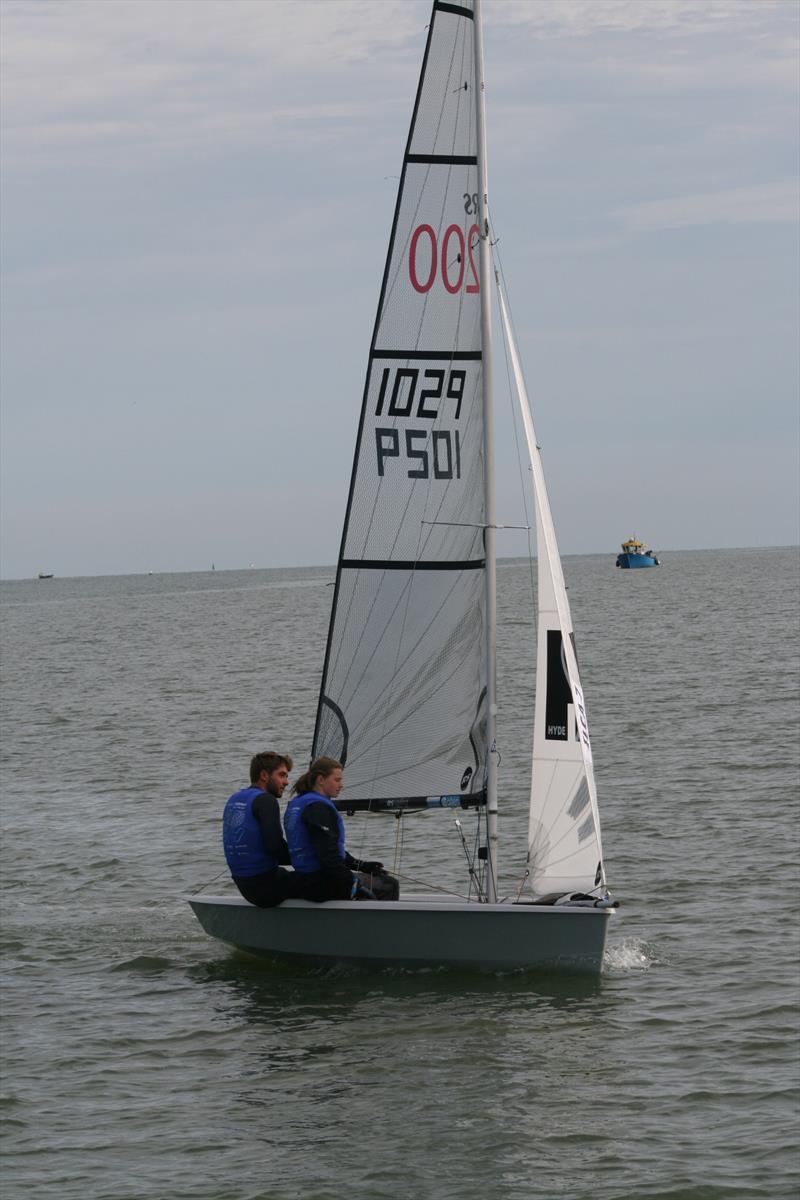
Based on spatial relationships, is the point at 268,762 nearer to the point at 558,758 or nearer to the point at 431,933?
the point at 431,933

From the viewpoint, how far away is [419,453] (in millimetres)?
12266

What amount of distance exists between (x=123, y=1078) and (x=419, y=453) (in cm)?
515

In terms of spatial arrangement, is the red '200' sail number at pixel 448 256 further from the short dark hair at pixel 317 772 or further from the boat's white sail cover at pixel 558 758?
the short dark hair at pixel 317 772

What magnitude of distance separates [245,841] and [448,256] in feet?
15.8

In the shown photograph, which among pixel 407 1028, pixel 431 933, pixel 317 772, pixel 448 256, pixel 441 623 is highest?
pixel 448 256

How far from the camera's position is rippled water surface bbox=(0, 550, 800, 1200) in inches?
353

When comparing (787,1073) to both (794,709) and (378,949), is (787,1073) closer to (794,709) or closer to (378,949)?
(378,949)

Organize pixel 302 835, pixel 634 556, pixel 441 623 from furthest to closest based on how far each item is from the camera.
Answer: pixel 634 556
pixel 441 623
pixel 302 835

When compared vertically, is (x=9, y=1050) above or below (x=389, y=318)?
below

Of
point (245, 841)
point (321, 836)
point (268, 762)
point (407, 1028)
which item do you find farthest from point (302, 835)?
point (407, 1028)

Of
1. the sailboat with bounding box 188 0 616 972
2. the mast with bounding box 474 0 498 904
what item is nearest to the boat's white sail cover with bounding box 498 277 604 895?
the sailboat with bounding box 188 0 616 972

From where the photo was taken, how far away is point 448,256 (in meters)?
12.1

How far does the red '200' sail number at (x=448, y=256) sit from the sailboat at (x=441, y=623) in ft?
0.04

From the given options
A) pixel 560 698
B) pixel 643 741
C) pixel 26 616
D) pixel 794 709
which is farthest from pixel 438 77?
pixel 26 616
